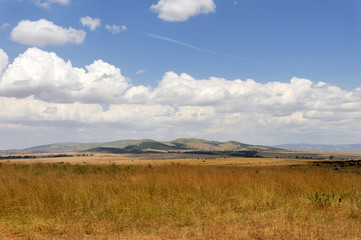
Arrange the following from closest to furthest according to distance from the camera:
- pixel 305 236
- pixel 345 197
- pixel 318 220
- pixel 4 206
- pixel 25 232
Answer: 1. pixel 305 236
2. pixel 25 232
3. pixel 318 220
4. pixel 4 206
5. pixel 345 197

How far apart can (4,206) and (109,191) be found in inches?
113

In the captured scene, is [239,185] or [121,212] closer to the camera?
[121,212]

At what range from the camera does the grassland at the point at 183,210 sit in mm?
5973

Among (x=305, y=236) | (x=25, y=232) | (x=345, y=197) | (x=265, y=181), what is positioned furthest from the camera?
(x=265, y=181)

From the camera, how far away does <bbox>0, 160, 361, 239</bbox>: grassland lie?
5973 millimetres

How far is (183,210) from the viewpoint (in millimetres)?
7410

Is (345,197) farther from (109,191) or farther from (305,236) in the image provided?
(109,191)

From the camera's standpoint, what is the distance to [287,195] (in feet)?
30.6

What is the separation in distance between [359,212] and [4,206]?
945cm

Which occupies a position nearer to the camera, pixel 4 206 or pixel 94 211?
pixel 94 211

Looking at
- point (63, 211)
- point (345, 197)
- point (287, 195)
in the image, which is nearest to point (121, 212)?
point (63, 211)

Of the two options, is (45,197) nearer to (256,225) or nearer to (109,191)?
(109,191)

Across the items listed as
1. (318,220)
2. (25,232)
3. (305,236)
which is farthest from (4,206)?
(318,220)

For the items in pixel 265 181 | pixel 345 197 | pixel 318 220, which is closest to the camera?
pixel 318 220
